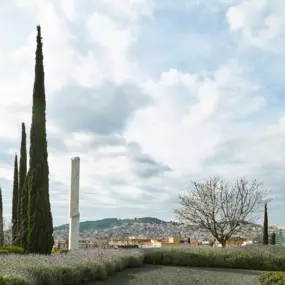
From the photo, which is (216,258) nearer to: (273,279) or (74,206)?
(273,279)

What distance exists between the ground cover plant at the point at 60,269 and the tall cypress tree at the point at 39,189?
15.3ft

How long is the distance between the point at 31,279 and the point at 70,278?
1675 millimetres

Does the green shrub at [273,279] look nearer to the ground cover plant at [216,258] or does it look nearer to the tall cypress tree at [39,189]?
the ground cover plant at [216,258]

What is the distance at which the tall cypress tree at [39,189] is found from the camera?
63.7 ft

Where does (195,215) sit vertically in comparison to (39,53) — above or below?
below

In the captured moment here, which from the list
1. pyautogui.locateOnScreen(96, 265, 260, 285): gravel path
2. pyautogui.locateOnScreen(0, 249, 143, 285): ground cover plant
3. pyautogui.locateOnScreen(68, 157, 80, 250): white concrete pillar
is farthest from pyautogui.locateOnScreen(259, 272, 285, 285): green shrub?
pyautogui.locateOnScreen(68, 157, 80, 250): white concrete pillar

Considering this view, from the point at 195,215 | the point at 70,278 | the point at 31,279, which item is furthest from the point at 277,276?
the point at 195,215

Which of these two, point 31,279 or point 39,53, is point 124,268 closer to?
point 31,279

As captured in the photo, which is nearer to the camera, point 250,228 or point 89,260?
point 89,260

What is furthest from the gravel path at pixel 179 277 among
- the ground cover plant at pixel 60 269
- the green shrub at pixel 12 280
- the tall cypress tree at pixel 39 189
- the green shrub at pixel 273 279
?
the tall cypress tree at pixel 39 189

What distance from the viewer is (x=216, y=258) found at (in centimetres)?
1775

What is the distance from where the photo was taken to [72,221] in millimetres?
21078

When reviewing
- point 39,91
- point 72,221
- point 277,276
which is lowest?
point 277,276

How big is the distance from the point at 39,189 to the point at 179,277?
7968mm
